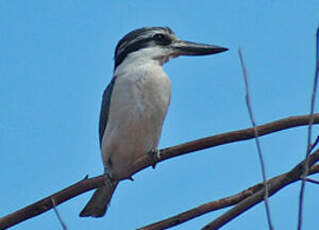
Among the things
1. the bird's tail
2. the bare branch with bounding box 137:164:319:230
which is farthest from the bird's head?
the bare branch with bounding box 137:164:319:230

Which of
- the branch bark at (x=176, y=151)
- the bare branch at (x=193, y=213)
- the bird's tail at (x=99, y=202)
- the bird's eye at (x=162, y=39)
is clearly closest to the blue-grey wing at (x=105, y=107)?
the bird's tail at (x=99, y=202)

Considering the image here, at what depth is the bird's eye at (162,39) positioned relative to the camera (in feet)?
22.8

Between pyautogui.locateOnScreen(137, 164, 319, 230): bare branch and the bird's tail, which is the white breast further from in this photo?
pyautogui.locateOnScreen(137, 164, 319, 230): bare branch

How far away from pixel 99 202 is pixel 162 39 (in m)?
1.75

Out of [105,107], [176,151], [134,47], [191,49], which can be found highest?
[134,47]

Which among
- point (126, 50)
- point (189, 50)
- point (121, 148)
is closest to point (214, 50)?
point (189, 50)

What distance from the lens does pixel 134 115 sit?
6.19 m

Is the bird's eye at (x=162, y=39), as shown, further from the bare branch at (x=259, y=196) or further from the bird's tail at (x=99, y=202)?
the bare branch at (x=259, y=196)

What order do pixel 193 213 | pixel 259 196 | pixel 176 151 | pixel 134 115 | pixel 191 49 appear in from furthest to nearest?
1. pixel 191 49
2. pixel 134 115
3. pixel 176 151
4. pixel 193 213
5. pixel 259 196

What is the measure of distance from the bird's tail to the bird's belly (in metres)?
0.42

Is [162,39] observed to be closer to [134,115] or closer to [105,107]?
[105,107]

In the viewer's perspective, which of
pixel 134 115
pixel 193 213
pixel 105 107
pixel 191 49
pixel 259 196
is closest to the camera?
pixel 259 196

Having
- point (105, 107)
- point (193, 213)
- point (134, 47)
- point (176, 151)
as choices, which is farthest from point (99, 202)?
point (193, 213)

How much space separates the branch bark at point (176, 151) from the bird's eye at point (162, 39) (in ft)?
10.3
